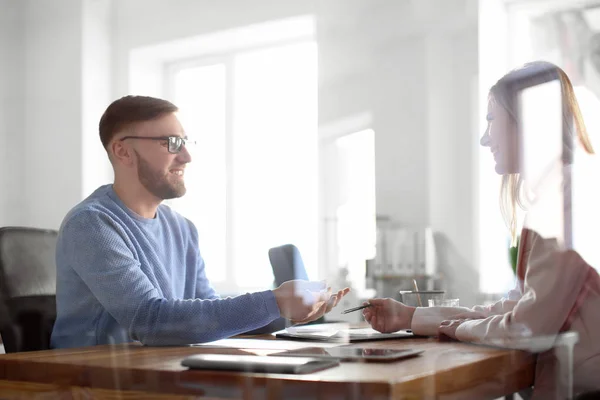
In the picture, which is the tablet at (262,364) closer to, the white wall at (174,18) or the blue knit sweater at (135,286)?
the blue knit sweater at (135,286)

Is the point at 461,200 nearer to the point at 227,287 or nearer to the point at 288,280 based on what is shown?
the point at 288,280

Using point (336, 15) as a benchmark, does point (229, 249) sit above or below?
below

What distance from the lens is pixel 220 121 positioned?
3.34 ft

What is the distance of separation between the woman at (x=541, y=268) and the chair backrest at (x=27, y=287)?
0.69 metres

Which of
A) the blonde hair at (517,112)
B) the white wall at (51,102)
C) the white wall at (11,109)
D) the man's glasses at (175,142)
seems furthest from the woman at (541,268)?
the white wall at (11,109)

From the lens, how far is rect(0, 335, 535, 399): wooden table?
602mm

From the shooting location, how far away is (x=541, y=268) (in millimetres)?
815

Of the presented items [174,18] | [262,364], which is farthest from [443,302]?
[174,18]

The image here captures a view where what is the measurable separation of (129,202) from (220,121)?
0.21 metres

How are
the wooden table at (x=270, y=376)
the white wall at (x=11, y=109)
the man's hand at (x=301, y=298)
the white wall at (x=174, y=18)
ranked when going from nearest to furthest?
the wooden table at (x=270, y=376) < the man's hand at (x=301, y=298) < the white wall at (x=174, y=18) < the white wall at (x=11, y=109)

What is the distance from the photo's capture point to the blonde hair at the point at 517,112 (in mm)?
803

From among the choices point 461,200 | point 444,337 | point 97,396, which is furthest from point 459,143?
point 97,396

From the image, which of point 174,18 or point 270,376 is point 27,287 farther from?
point 270,376

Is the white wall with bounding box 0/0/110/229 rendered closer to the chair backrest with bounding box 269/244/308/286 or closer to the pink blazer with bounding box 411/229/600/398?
the chair backrest with bounding box 269/244/308/286
